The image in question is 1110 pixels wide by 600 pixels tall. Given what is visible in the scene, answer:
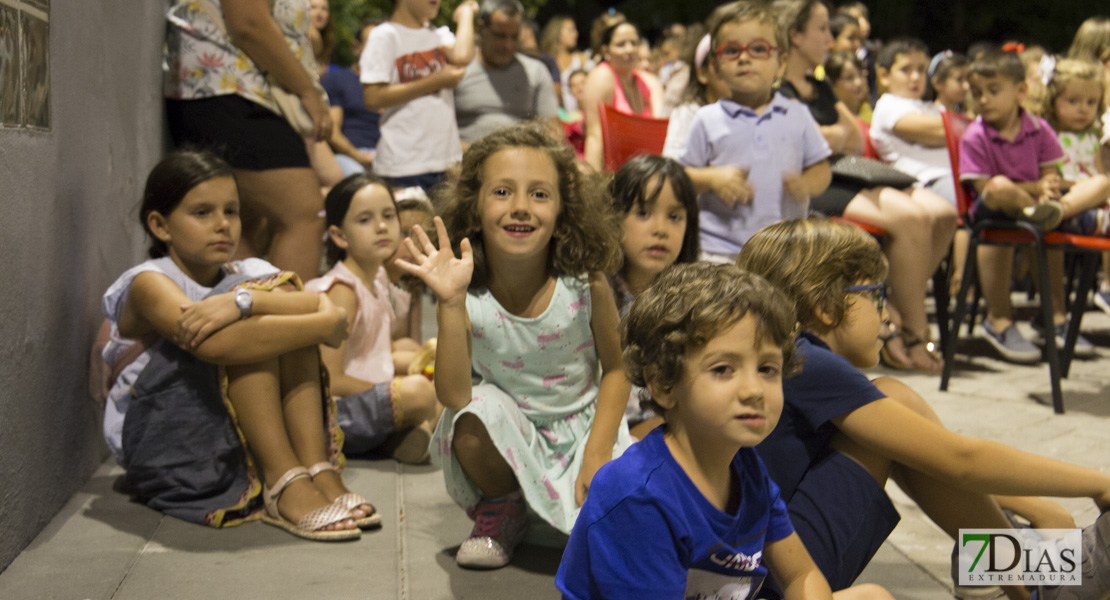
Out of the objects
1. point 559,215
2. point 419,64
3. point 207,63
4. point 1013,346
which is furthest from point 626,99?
point 559,215

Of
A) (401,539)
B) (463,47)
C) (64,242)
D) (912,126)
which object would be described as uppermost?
(463,47)

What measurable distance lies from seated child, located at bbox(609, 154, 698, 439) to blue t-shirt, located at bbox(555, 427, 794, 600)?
134 cm

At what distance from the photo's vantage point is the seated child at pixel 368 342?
3.51 meters

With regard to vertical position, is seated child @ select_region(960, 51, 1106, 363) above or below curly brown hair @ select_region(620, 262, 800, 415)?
above

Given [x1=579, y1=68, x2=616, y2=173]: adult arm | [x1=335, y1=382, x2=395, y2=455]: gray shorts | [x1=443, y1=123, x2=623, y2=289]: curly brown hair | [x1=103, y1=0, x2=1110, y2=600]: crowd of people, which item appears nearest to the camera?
[x1=103, y1=0, x2=1110, y2=600]: crowd of people

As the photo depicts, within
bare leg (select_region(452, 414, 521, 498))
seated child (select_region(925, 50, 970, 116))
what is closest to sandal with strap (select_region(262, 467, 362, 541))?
bare leg (select_region(452, 414, 521, 498))

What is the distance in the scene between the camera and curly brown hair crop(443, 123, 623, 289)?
2.75 meters

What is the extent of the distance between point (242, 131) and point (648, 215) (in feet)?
4.70

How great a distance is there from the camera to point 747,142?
12.7 feet

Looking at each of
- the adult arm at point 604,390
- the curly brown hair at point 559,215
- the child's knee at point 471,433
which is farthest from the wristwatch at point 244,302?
the adult arm at point 604,390

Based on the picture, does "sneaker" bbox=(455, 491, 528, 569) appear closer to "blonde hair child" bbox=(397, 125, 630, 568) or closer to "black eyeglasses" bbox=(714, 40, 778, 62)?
"blonde hair child" bbox=(397, 125, 630, 568)

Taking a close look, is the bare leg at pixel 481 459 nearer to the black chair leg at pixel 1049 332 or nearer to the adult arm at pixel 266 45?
the adult arm at pixel 266 45

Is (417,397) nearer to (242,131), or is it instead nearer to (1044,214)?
(242,131)

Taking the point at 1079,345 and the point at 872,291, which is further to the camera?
the point at 1079,345
